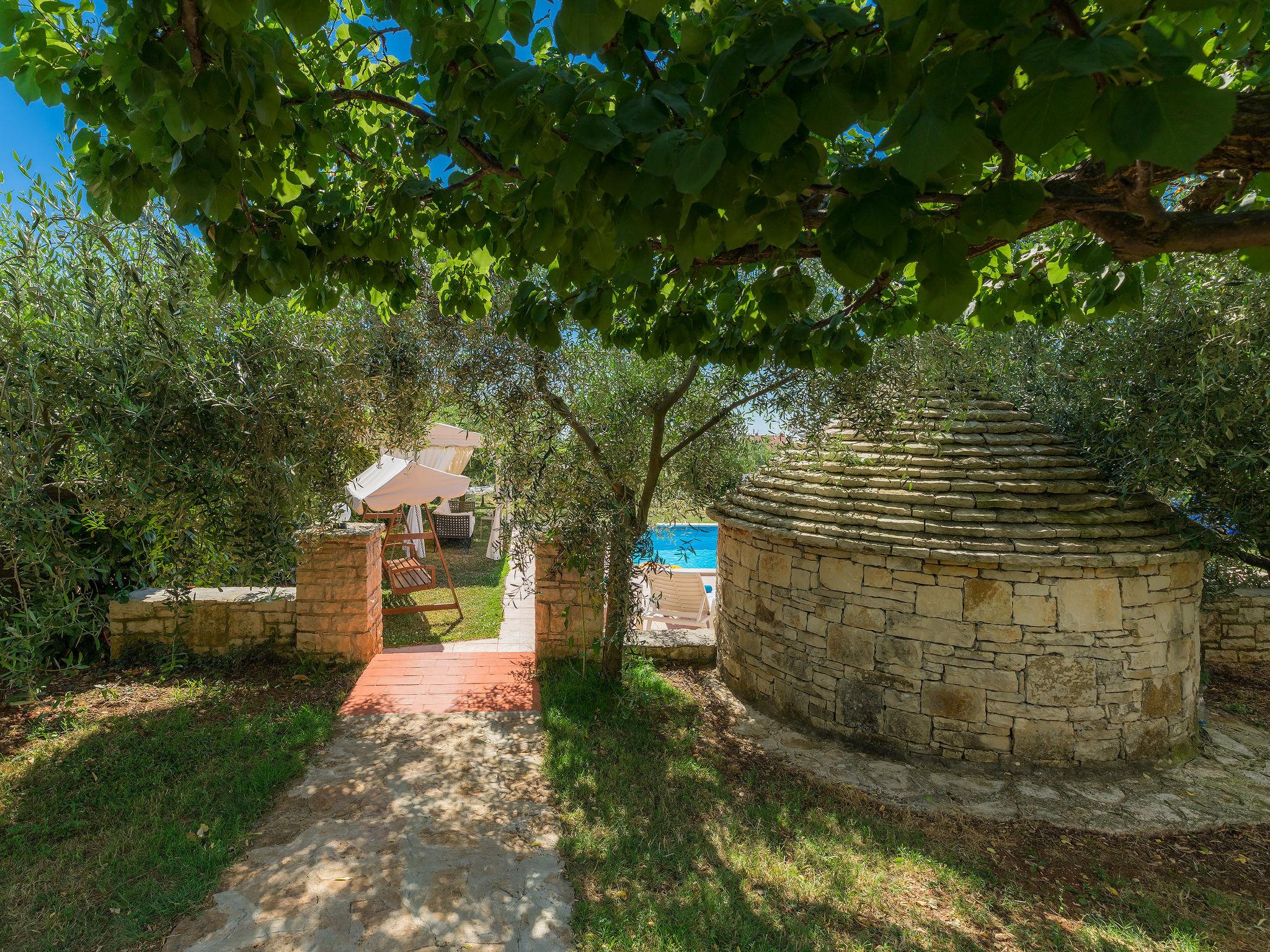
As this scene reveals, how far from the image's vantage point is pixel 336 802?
4.94 meters

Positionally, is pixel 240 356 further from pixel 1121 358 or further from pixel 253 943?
pixel 1121 358

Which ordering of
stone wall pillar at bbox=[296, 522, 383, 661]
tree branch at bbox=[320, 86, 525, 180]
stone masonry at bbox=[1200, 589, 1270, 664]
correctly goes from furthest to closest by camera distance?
1. stone masonry at bbox=[1200, 589, 1270, 664]
2. stone wall pillar at bbox=[296, 522, 383, 661]
3. tree branch at bbox=[320, 86, 525, 180]

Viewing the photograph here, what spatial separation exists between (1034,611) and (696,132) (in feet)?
19.8

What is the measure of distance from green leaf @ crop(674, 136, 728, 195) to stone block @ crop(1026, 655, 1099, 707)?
631 cm

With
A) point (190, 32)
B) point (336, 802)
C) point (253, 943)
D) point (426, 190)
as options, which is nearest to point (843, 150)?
point (426, 190)

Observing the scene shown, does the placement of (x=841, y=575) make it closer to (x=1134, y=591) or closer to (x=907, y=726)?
(x=907, y=726)

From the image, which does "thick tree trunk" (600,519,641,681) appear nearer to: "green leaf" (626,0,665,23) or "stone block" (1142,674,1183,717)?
"stone block" (1142,674,1183,717)

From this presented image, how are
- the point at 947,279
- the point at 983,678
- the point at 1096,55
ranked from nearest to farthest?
the point at 1096,55 < the point at 947,279 < the point at 983,678

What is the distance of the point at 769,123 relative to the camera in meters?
1.51

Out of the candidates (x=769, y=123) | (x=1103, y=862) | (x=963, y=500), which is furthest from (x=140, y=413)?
(x=1103, y=862)

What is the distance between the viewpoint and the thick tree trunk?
21.9ft

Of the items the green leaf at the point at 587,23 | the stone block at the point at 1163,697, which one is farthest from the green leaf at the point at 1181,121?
the stone block at the point at 1163,697

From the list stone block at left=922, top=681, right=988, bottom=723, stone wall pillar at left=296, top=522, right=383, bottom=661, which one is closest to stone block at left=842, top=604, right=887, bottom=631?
stone block at left=922, top=681, right=988, bottom=723

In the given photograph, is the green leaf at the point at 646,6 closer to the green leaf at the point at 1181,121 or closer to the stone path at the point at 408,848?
the green leaf at the point at 1181,121
